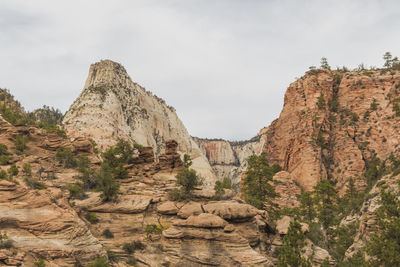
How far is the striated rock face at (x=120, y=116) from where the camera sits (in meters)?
71.3

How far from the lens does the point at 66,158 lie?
36094 mm

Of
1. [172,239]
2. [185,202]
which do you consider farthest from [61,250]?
[185,202]

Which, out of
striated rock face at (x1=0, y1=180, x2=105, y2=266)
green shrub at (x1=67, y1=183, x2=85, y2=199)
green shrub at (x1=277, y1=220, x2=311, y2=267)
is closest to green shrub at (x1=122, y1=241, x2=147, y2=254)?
striated rock face at (x1=0, y1=180, x2=105, y2=266)

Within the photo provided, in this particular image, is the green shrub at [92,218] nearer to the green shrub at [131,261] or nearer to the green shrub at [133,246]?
the green shrub at [133,246]

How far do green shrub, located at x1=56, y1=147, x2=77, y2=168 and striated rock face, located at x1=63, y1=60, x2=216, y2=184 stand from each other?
981 inches

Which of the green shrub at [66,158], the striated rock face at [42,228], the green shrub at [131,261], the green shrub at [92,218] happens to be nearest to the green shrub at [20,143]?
the green shrub at [66,158]

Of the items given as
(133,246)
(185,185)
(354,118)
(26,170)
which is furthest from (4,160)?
(354,118)

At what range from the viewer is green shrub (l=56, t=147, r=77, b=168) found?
118ft

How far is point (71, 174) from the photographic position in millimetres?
34500

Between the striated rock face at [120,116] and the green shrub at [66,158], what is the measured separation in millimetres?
24930

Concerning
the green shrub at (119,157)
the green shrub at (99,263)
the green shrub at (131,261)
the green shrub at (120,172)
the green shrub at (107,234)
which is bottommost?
the green shrub at (131,261)

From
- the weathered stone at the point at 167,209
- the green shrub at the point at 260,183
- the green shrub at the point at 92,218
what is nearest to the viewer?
the green shrub at the point at 92,218

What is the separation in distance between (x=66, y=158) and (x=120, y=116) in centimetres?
4909

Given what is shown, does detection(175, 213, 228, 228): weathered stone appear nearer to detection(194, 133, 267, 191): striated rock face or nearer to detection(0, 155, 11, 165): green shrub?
detection(0, 155, 11, 165): green shrub
